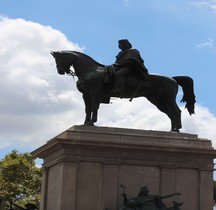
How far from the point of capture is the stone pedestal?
1939cm

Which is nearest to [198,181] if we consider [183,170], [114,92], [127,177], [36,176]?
[183,170]

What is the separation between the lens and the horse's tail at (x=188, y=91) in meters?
22.7

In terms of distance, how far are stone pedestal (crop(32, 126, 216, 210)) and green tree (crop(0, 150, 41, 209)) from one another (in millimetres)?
Result: 30983

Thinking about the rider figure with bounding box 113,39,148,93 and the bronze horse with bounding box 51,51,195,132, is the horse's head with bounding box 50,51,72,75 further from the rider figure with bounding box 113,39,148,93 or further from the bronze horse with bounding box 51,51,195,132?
the rider figure with bounding box 113,39,148,93

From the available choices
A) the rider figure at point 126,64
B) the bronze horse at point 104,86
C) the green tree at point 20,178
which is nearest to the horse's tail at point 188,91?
the bronze horse at point 104,86

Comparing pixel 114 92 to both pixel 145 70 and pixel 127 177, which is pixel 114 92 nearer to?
pixel 145 70

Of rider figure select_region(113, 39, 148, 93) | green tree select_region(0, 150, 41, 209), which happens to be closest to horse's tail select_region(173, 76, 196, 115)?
rider figure select_region(113, 39, 148, 93)

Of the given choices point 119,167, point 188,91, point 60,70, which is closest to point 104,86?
point 60,70

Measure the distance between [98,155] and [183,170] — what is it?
9.88 feet

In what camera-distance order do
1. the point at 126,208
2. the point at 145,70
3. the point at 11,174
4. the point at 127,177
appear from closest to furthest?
the point at 126,208 < the point at 127,177 < the point at 145,70 < the point at 11,174

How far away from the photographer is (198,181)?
2083 centimetres

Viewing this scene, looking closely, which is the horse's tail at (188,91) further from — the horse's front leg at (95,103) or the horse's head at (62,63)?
the horse's head at (62,63)

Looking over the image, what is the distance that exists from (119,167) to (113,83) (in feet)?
9.46

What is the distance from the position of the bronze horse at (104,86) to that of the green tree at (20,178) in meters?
31.2
